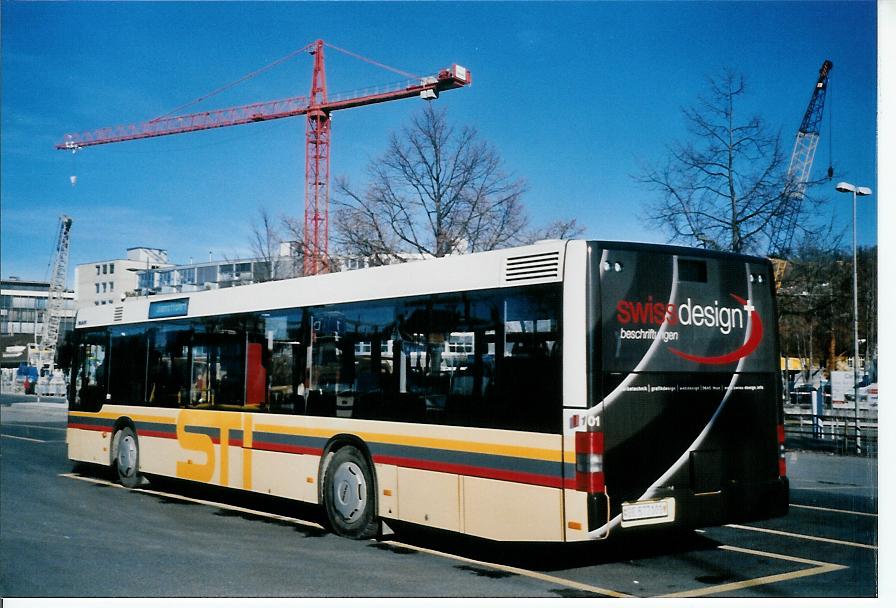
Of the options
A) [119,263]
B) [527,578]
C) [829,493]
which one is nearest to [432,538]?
[527,578]

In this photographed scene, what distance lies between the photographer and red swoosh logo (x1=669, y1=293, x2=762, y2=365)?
793cm

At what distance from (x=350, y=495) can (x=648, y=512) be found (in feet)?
12.5

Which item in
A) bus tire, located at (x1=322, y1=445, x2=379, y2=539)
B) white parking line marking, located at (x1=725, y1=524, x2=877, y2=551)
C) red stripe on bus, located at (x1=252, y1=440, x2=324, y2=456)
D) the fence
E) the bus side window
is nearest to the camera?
white parking line marking, located at (x1=725, y1=524, x2=877, y2=551)

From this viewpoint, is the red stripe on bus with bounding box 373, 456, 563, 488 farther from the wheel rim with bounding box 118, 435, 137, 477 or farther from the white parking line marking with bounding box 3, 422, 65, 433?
the white parking line marking with bounding box 3, 422, 65, 433

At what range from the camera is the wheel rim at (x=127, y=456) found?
14.0m

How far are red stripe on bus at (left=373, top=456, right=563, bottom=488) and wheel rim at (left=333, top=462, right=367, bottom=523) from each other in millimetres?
464

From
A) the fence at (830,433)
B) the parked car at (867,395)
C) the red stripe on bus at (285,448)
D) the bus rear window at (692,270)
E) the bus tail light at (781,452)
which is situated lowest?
the fence at (830,433)

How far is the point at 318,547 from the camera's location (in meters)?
9.39

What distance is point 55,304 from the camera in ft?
138

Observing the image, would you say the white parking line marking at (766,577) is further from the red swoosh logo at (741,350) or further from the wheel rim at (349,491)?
the wheel rim at (349,491)

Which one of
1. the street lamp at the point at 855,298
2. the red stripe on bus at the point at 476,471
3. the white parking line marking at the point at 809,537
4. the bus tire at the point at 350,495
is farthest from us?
A: the street lamp at the point at 855,298

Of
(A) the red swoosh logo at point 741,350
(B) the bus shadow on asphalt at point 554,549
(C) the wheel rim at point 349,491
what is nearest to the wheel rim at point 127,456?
(C) the wheel rim at point 349,491

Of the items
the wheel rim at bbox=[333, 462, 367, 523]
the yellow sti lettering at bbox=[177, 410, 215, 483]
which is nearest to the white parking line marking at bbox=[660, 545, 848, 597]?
the wheel rim at bbox=[333, 462, 367, 523]
